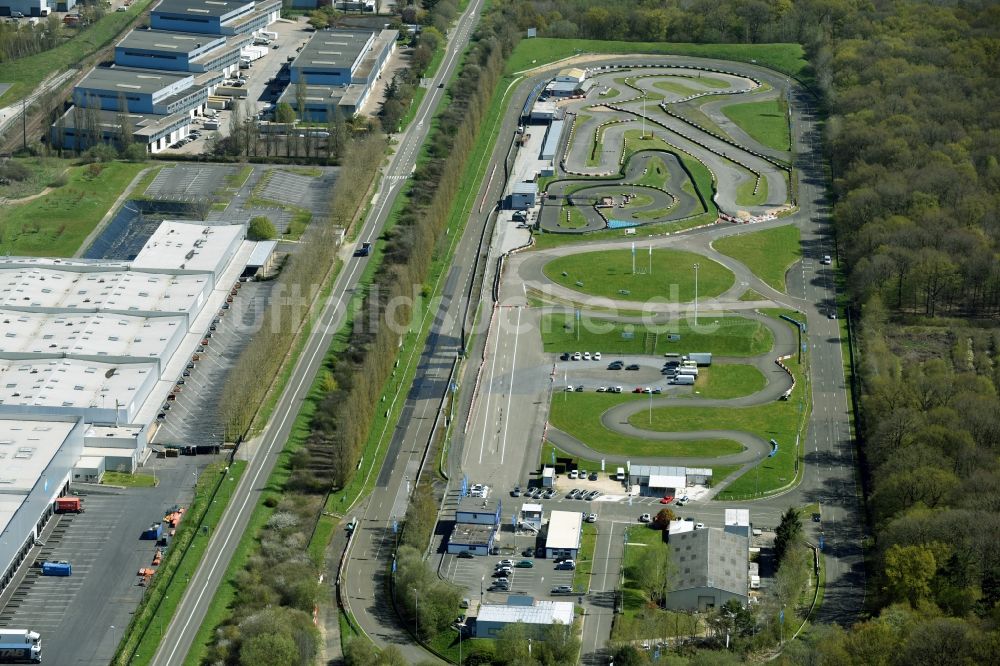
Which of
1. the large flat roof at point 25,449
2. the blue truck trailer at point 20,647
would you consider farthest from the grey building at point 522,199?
the blue truck trailer at point 20,647

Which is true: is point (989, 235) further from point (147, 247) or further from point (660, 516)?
point (147, 247)

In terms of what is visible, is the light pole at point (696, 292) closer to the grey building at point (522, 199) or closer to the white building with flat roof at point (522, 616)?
the grey building at point (522, 199)

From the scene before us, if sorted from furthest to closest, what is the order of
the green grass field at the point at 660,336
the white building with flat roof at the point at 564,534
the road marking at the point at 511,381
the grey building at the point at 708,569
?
the green grass field at the point at 660,336, the road marking at the point at 511,381, the white building with flat roof at the point at 564,534, the grey building at the point at 708,569

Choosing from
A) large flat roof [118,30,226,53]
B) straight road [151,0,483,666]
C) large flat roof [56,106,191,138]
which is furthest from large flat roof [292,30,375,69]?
large flat roof [56,106,191,138]

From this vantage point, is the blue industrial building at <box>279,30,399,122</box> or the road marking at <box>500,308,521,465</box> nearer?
the road marking at <box>500,308,521,465</box>

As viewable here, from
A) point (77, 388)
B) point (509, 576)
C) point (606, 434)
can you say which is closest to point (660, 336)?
point (606, 434)

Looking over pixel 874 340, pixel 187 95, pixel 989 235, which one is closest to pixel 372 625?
pixel 874 340

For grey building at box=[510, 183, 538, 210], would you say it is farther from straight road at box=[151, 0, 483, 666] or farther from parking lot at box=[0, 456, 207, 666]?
parking lot at box=[0, 456, 207, 666]
